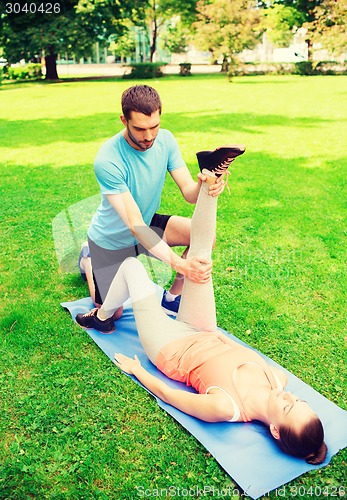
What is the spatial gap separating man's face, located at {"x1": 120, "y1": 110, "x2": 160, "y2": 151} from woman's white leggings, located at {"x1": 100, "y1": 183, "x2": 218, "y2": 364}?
463mm

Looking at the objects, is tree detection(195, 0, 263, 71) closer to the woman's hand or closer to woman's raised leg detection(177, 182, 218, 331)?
woman's raised leg detection(177, 182, 218, 331)

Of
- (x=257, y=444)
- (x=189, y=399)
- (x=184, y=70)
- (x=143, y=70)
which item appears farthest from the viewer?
(x=184, y=70)

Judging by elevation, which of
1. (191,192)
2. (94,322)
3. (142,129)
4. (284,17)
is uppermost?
(284,17)

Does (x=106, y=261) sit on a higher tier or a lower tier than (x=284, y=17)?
lower

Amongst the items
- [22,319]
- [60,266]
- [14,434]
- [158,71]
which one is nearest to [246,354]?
[14,434]

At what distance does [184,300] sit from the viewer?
3057mm

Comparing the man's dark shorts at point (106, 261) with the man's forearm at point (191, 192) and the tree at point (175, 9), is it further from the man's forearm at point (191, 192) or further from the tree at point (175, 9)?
the tree at point (175, 9)

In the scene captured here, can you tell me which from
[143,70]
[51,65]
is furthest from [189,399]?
[143,70]

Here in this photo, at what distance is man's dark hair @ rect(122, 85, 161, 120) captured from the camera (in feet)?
9.32

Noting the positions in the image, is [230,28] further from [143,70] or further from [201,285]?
[201,285]

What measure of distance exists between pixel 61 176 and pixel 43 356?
4647 millimetres

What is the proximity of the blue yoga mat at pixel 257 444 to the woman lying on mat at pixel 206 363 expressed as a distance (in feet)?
0.17

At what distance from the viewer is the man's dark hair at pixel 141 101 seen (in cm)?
284

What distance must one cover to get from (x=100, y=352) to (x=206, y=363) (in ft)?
2.87
